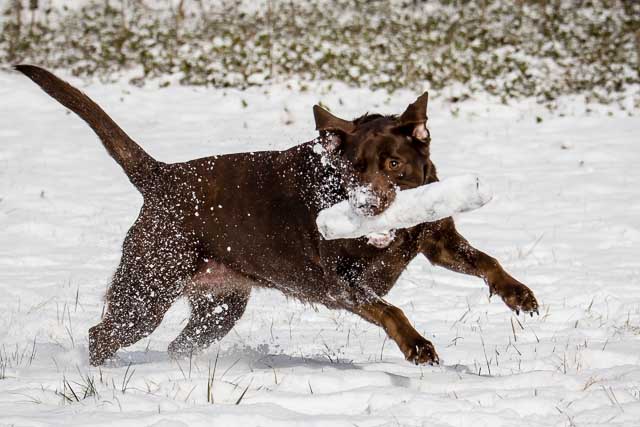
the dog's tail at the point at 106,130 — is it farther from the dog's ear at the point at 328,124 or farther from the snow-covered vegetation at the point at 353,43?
the snow-covered vegetation at the point at 353,43

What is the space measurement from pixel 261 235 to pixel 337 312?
125 cm

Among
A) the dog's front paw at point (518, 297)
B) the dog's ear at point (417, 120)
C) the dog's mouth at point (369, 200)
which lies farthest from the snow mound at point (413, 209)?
the dog's front paw at point (518, 297)

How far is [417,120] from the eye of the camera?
4.05m

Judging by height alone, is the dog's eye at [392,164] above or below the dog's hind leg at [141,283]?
above

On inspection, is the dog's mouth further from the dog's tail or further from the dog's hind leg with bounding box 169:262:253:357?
the dog's tail

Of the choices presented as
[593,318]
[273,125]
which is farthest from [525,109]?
[593,318]

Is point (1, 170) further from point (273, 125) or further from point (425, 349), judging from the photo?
point (425, 349)

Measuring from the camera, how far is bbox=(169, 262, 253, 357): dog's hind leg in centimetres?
472

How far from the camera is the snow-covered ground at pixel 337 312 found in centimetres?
316

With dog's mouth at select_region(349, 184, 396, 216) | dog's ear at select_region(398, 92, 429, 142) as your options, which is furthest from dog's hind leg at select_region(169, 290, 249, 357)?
dog's ear at select_region(398, 92, 429, 142)

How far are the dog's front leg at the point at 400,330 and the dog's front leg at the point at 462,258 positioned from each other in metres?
0.42

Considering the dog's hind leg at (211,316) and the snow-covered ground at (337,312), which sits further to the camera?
the dog's hind leg at (211,316)

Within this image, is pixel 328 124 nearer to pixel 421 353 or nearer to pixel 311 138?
pixel 421 353

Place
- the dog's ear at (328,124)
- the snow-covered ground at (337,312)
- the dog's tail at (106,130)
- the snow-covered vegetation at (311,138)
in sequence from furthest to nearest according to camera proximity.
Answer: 1. the dog's tail at (106,130)
2. the dog's ear at (328,124)
3. the snow-covered vegetation at (311,138)
4. the snow-covered ground at (337,312)
